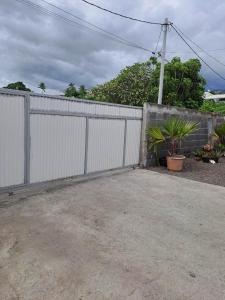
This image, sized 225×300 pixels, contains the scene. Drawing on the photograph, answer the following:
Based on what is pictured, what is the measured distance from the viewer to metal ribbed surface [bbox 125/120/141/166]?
8.52 m

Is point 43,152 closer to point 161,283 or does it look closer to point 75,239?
point 75,239

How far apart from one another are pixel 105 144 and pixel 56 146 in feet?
5.74

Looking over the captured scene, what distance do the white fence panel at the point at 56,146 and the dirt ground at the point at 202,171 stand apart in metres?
2.97

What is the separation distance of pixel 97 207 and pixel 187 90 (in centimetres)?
1358

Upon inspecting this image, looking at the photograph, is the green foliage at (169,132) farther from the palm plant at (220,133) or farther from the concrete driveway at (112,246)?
the palm plant at (220,133)

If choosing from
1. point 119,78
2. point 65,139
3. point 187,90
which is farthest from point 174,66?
point 65,139

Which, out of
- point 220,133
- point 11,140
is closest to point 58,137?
point 11,140

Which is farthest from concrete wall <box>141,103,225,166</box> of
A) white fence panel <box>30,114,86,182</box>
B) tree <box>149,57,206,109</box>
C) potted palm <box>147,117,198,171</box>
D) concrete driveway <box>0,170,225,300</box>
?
tree <box>149,57,206,109</box>

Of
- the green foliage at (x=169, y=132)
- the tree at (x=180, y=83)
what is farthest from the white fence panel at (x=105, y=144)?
the tree at (x=180, y=83)

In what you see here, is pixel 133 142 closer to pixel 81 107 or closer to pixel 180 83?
pixel 81 107

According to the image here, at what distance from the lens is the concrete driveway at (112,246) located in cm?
283

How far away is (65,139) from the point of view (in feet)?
21.1

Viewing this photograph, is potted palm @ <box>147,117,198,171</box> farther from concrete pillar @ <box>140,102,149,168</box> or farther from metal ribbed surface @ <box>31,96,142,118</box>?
metal ribbed surface @ <box>31,96,142,118</box>

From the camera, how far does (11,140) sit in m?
5.32
